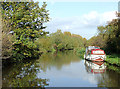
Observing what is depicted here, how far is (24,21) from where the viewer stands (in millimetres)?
21750

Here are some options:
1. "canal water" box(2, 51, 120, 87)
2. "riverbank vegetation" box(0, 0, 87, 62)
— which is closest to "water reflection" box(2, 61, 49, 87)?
"canal water" box(2, 51, 120, 87)

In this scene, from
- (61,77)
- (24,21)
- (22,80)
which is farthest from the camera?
(24,21)

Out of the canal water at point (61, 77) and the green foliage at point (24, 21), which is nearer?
the canal water at point (61, 77)

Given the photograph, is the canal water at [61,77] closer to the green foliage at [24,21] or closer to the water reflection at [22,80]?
the water reflection at [22,80]

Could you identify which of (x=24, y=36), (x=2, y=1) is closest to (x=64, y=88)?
(x=24, y=36)

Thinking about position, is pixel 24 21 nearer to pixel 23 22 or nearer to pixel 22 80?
pixel 23 22

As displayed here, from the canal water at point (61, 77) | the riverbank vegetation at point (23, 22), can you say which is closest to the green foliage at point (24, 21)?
the riverbank vegetation at point (23, 22)

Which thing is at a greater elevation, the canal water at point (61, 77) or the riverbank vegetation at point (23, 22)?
the riverbank vegetation at point (23, 22)

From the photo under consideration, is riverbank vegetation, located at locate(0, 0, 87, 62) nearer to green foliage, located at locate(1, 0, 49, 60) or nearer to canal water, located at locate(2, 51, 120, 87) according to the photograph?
green foliage, located at locate(1, 0, 49, 60)

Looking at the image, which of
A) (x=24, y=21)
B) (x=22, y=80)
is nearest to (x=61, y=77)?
(x=22, y=80)

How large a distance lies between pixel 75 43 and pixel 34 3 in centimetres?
7540

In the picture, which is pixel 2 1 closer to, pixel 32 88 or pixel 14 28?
pixel 14 28

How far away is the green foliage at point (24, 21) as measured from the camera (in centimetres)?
2080

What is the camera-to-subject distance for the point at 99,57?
2069 centimetres
